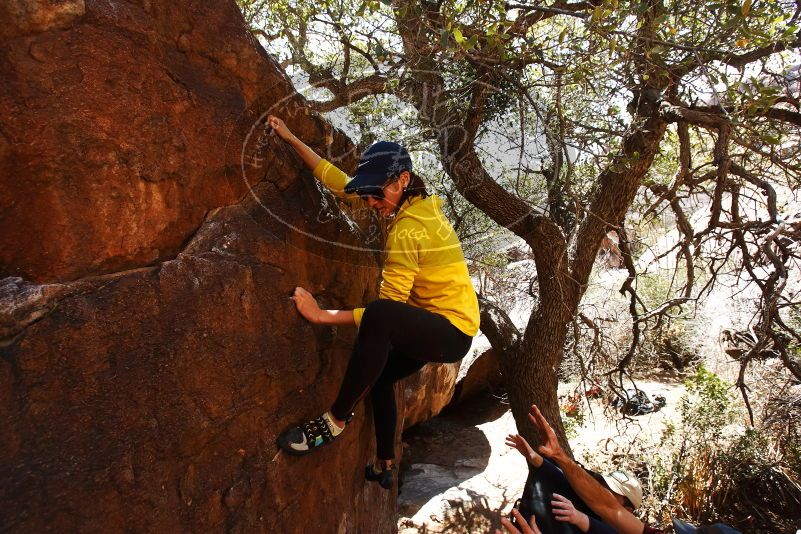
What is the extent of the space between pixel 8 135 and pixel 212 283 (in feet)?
2.99

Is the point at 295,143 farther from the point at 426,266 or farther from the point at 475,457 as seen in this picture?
the point at 475,457

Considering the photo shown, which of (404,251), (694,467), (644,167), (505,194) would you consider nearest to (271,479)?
(404,251)

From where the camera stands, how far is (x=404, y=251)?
2.63m

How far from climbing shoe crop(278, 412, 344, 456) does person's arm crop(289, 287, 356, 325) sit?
457mm

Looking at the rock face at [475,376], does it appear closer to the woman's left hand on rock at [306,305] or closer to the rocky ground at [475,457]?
the rocky ground at [475,457]

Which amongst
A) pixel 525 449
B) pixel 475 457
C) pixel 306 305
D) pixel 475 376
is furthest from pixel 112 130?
pixel 475 376

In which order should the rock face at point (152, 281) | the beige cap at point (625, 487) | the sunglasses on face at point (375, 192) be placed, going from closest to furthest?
the rock face at point (152, 281) → the sunglasses on face at point (375, 192) → the beige cap at point (625, 487)

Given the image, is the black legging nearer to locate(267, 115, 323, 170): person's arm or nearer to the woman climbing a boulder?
the woman climbing a boulder

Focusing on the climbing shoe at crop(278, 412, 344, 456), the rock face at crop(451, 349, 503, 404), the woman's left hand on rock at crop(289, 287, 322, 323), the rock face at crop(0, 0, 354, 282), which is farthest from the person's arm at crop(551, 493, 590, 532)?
the rock face at crop(451, 349, 503, 404)

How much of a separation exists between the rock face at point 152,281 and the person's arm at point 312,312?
0.19 feet

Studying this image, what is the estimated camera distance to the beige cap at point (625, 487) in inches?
141

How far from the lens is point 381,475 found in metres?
3.15

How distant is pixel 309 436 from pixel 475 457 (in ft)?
16.6

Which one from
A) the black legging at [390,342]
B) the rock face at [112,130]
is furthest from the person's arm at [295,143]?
the black legging at [390,342]
